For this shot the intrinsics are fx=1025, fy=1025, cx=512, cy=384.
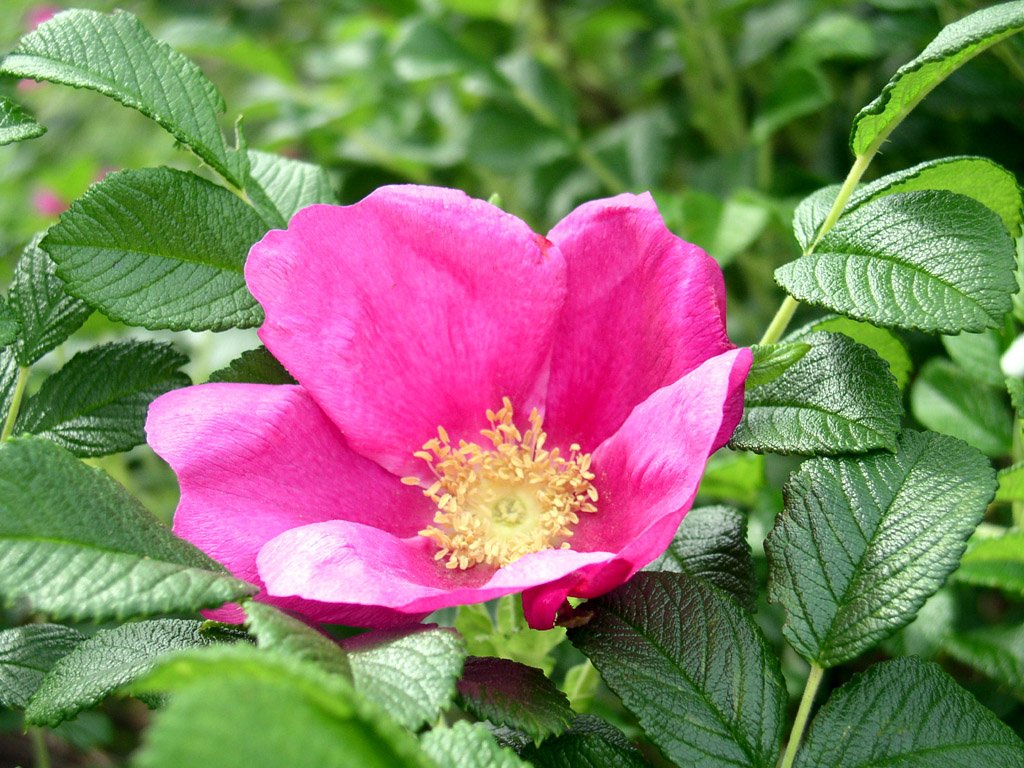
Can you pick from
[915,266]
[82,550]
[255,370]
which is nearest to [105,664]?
[82,550]

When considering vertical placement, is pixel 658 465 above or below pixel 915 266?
below

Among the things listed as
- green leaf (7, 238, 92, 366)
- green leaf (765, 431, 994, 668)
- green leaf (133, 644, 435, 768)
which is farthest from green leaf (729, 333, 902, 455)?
green leaf (7, 238, 92, 366)

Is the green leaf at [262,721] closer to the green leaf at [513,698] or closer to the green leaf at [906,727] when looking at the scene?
the green leaf at [513,698]

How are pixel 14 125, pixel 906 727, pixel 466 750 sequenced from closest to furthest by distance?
pixel 466 750, pixel 906 727, pixel 14 125

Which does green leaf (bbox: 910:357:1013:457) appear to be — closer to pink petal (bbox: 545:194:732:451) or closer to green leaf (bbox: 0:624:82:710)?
pink petal (bbox: 545:194:732:451)

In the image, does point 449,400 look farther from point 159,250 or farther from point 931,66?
point 931,66

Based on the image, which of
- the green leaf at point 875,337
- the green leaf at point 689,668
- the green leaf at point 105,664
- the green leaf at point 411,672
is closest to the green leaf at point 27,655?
the green leaf at point 105,664
